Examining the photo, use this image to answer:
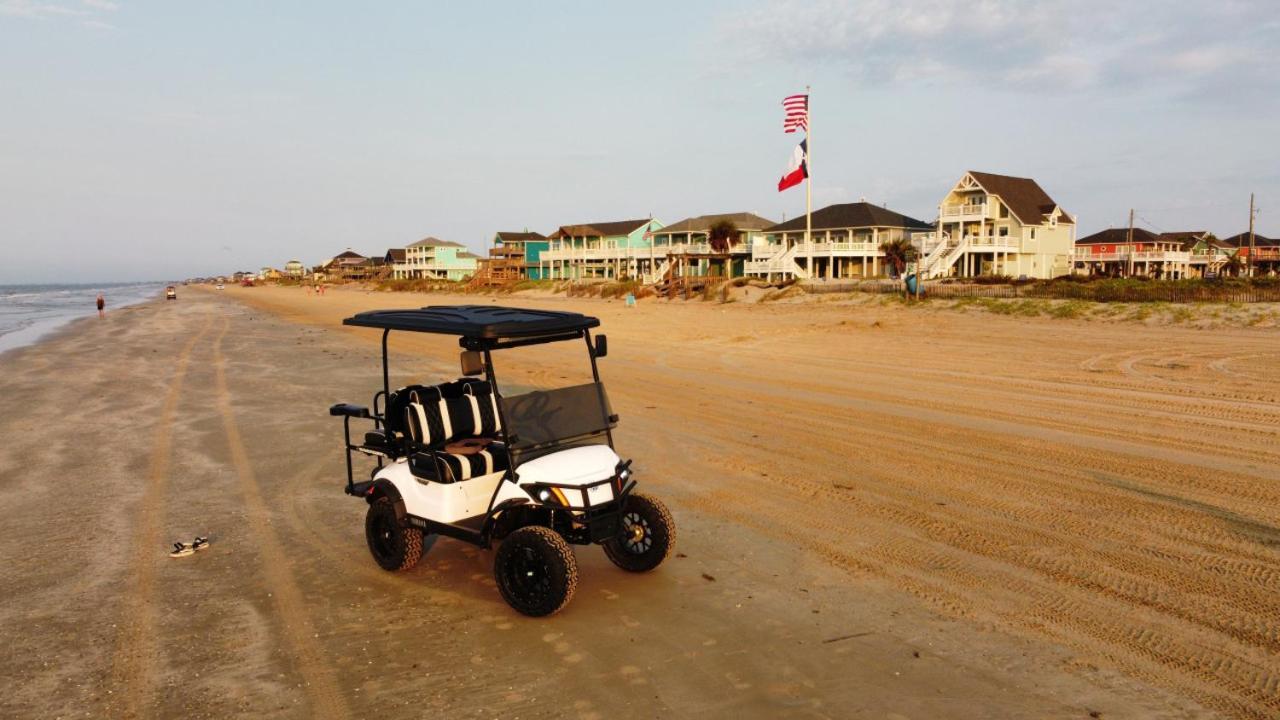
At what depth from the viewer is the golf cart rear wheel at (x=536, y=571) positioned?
5539mm

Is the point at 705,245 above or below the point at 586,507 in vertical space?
above

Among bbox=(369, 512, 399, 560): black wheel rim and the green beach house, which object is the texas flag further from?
the green beach house

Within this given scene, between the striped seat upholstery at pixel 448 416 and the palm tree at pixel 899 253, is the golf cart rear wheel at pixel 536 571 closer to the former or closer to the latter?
the striped seat upholstery at pixel 448 416

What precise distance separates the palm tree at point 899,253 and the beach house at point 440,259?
258ft

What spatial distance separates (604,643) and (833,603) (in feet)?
6.11

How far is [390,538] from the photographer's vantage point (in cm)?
660

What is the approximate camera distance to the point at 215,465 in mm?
10617

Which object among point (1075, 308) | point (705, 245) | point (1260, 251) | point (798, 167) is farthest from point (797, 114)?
point (1260, 251)

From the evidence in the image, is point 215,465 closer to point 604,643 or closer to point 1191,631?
point 604,643

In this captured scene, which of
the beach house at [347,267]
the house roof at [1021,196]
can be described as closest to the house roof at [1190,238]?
the house roof at [1021,196]

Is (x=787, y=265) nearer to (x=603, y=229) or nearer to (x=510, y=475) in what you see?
(x=603, y=229)

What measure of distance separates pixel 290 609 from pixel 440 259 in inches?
4851

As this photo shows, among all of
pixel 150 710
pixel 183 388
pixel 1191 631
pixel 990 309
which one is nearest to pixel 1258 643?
pixel 1191 631

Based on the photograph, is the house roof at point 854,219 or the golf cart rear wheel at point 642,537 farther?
the house roof at point 854,219
